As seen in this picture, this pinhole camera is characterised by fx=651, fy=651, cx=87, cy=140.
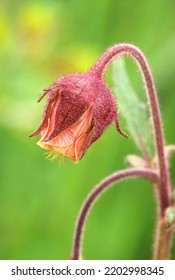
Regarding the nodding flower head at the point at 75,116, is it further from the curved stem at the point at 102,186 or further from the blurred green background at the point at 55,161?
the blurred green background at the point at 55,161

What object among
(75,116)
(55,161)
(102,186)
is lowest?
(102,186)

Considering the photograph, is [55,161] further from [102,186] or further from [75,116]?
[75,116]

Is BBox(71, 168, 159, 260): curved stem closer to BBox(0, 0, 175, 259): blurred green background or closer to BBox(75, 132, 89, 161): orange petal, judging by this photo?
BBox(75, 132, 89, 161): orange petal

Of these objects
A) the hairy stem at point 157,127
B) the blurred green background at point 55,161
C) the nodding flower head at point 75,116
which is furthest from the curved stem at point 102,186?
the blurred green background at point 55,161

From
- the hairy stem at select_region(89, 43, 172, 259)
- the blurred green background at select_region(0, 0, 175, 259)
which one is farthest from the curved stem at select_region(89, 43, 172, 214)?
the blurred green background at select_region(0, 0, 175, 259)

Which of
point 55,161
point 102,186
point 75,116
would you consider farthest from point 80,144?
point 55,161

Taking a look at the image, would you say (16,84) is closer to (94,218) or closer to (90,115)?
(94,218)
